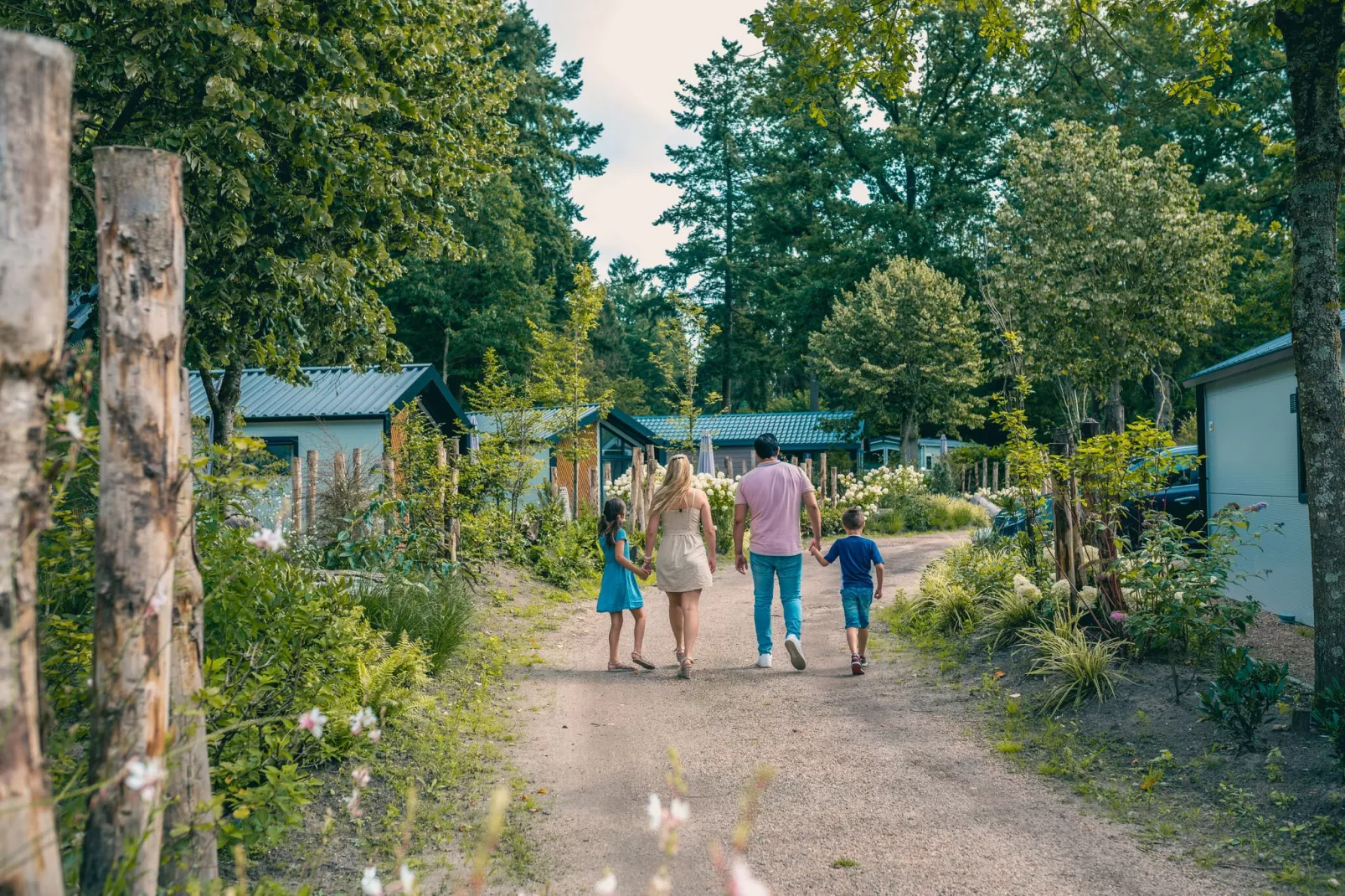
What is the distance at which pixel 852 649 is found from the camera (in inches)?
333

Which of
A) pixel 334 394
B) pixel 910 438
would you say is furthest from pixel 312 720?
pixel 910 438

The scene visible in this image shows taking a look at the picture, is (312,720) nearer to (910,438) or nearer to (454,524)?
(454,524)

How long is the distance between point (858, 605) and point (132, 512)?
6.51 meters

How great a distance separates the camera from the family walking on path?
835 centimetres

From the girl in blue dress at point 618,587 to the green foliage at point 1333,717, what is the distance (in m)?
4.91

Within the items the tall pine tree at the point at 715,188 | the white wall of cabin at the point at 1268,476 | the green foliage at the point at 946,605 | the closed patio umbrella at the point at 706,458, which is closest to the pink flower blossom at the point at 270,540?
the green foliage at the point at 946,605

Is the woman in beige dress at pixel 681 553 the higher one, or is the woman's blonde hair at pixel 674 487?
the woman's blonde hair at pixel 674 487

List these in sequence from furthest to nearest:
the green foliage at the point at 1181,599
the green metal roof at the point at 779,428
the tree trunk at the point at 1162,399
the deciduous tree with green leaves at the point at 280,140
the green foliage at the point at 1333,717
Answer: the green metal roof at the point at 779,428 < the tree trunk at the point at 1162,399 < the deciduous tree with green leaves at the point at 280,140 < the green foliage at the point at 1181,599 < the green foliage at the point at 1333,717

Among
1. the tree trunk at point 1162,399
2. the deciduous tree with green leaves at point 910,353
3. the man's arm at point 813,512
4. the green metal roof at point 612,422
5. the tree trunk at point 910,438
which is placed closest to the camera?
the man's arm at point 813,512

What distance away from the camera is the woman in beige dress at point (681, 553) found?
27.4 ft

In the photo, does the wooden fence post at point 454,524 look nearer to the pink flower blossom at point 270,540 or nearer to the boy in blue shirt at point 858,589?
the boy in blue shirt at point 858,589

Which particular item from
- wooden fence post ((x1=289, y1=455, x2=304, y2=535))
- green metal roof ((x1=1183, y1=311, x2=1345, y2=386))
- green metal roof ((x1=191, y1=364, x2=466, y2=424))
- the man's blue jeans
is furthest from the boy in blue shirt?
green metal roof ((x1=191, y1=364, x2=466, y2=424))

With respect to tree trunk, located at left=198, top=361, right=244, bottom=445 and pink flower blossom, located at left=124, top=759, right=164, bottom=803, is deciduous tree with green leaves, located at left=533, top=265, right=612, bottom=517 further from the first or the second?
pink flower blossom, located at left=124, top=759, right=164, bottom=803

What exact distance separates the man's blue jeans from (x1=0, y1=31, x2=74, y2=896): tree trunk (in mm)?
6526
